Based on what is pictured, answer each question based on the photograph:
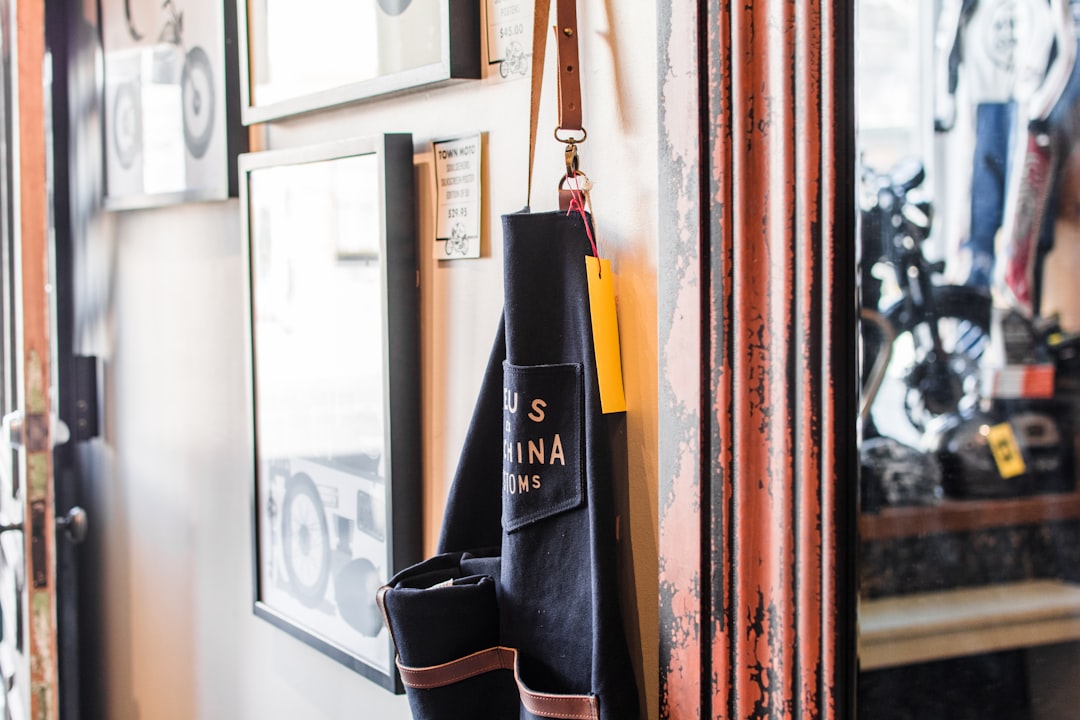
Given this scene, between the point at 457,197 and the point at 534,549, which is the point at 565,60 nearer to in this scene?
the point at 457,197

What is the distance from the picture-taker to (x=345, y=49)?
115cm

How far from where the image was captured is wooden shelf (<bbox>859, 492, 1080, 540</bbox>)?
57 cm

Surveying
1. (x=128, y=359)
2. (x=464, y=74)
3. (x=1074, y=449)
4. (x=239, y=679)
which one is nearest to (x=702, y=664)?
(x=1074, y=449)

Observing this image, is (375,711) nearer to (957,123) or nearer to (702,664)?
(702,664)

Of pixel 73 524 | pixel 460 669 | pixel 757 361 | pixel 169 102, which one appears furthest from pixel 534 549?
pixel 73 524

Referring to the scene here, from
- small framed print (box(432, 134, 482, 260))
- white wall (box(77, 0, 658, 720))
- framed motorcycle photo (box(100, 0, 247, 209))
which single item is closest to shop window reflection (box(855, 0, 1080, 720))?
white wall (box(77, 0, 658, 720))

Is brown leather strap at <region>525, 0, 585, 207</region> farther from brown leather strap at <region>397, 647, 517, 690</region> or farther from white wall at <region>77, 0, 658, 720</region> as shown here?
brown leather strap at <region>397, 647, 517, 690</region>

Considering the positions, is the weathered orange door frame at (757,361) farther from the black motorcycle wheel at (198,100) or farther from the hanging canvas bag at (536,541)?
the black motorcycle wheel at (198,100)

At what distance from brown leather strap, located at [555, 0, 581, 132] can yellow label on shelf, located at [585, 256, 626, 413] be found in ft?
0.39

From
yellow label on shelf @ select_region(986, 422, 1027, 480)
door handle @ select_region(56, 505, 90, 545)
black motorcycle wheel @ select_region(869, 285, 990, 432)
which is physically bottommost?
door handle @ select_region(56, 505, 90, 545)

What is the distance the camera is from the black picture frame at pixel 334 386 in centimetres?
111

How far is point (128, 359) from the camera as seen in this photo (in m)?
1.85

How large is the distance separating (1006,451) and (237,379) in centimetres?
Answer: 117

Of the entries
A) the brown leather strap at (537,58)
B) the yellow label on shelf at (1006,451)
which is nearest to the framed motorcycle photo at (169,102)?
the brown leather strap at (537,58)
